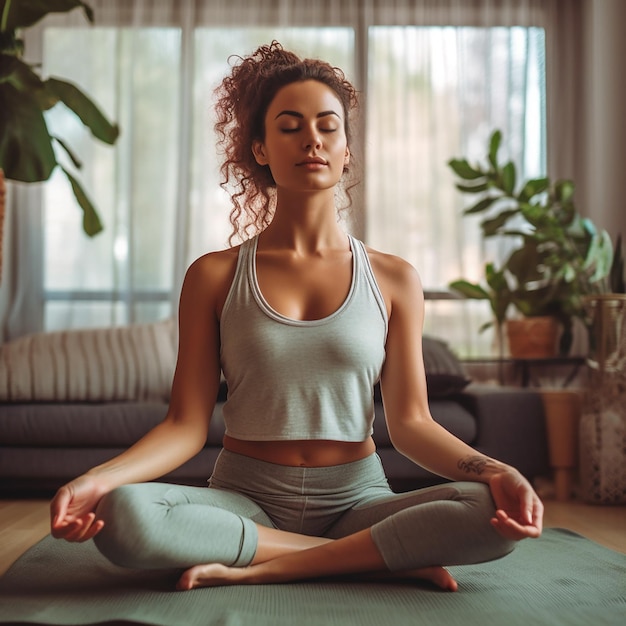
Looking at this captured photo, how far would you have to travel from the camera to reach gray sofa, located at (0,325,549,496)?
2855mm

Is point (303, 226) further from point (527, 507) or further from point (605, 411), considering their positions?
point (605, 411)

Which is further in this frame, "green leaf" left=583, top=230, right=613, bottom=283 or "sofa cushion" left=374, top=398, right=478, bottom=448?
"green leaf" left=583, top=230, right=613, bottom=283

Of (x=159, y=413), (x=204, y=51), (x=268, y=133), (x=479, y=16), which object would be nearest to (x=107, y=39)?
(x=204, y=51)

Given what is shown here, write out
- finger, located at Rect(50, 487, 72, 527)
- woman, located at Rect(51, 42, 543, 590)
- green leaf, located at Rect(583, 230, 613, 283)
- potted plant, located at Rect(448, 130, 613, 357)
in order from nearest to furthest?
finger, located at Rect(50, 487, 72, 527) < woman, located at Rect(51, 42, 543, 590) < green leaf, located at Rect(583, 230, 613, 283) < potted plant, located at Rect(448, 130, 613, 357)

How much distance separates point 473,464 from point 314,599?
1.07ft

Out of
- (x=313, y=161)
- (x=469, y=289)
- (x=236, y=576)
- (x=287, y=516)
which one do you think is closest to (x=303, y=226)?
(x=313, y=161)

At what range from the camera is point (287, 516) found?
4.85 feet

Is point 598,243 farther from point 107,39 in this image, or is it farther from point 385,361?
point 107,39

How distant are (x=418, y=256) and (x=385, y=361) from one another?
2741 mm

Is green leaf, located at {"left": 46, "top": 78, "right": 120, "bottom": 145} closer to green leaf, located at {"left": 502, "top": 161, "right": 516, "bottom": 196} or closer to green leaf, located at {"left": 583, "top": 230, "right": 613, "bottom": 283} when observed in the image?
green leaf, located at {"left": 502, "top": 161, "right": 516, "bottom": 196}

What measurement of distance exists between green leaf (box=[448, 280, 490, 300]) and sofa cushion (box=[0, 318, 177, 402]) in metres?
1.28

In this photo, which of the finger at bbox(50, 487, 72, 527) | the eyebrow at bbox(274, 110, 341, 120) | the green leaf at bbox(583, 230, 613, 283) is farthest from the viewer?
the green leaf at bbox(583, 230, 613, 283)

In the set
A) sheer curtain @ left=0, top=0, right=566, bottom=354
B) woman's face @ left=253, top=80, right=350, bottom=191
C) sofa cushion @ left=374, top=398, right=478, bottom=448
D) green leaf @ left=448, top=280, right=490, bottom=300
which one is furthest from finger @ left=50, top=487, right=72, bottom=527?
sheer curtain @ left=0, top=0, right=566, bottom=354

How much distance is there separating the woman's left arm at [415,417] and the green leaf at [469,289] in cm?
218
